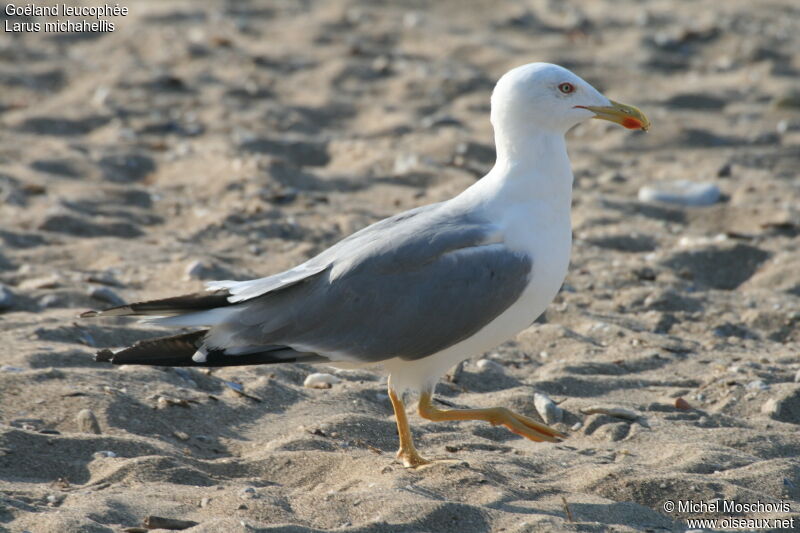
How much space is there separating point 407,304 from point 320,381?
969mm

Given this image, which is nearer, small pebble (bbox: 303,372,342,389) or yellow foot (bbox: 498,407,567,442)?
yellow foot (bbox: 498,407,567,442)

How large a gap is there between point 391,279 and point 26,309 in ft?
7.44

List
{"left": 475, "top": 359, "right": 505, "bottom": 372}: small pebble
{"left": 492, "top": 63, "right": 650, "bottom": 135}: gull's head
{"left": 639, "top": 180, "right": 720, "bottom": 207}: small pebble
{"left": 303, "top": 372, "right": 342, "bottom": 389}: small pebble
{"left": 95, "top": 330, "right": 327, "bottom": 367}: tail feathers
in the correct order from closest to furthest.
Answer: {"left": 95, "top": 330, "right": 327, "bottom": 367}: tail feathers < {"left": 492, "top": 63, "right": 650, "bottom": 135}: gull's head < {"left": 303, "top": 372, "right": 342, "bottom": 389}: small pebble < {"left": 475, "top": 359, "right": 505, "bottom": 372}: small pebble < {"left": 639, "top": 180, "right": 720, "bottom": 207}: small pebble

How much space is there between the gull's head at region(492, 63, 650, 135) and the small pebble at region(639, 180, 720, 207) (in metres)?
3.10

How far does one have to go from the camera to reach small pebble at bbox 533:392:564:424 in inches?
192

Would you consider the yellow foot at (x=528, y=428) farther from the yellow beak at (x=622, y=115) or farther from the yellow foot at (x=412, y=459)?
the yellow beak at (x=622, y=115)

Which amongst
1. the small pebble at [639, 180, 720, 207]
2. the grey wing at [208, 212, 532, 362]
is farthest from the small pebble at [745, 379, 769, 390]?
the small pebble at [639, 180, 720, 207]

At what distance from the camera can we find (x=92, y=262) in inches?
256

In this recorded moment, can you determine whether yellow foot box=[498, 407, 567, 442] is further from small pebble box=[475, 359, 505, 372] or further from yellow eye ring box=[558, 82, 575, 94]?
yellow eye ring box=[558, 82, 575, 94]

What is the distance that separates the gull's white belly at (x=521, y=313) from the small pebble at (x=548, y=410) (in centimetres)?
55

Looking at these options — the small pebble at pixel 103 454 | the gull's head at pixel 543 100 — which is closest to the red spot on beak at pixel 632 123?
the gull's head at pixel 543 100

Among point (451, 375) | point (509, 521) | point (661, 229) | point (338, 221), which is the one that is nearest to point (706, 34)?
point (661, 229)

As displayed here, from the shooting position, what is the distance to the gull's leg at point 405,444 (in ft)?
14.3

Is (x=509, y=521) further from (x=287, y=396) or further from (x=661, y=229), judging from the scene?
(x=661, y=229)
